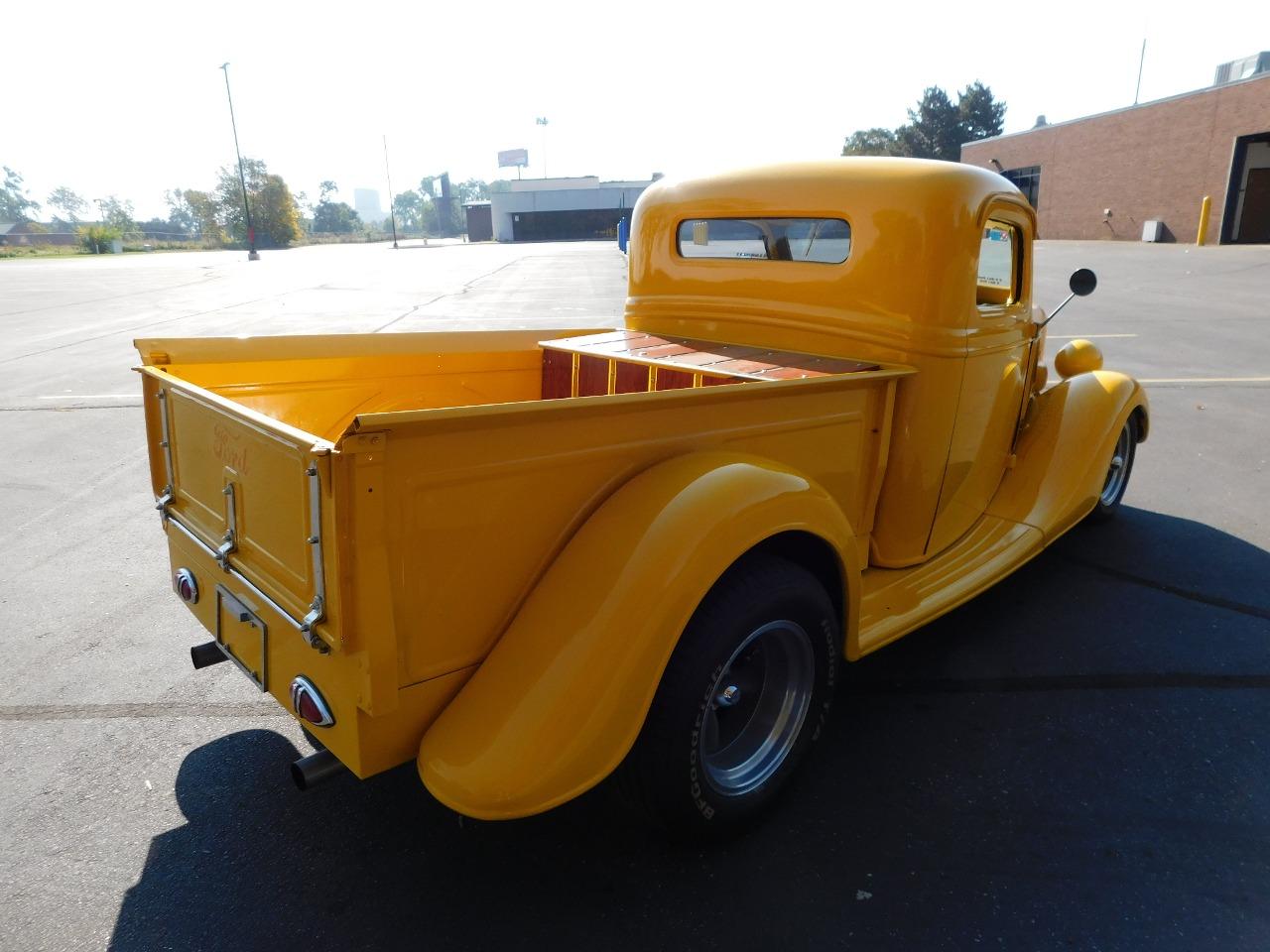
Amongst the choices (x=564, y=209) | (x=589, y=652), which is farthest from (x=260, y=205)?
(x=589, y=652)

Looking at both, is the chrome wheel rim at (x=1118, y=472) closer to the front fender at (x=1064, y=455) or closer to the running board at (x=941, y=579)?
the front fender at (x=1064, y=455)

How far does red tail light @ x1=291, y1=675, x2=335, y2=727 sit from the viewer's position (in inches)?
77.3

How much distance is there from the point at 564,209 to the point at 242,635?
65.7m

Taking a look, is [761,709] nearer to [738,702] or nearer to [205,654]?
[738,702]

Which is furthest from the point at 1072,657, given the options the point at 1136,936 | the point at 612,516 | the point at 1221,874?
A: the point at 612,516

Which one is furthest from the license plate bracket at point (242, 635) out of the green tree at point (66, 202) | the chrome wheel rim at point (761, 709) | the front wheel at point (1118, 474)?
the green tree at point (66, 202)

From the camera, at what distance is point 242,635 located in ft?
7.84

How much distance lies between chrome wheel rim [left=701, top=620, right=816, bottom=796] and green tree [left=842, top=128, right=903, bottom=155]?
65748 millimetres

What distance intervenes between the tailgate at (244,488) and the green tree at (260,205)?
70.1 metres

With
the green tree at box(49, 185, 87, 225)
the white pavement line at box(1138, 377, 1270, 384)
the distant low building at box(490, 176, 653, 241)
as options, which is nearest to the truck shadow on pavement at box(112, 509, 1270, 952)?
the white pavement line at box(1138, 377, 1270, 384)

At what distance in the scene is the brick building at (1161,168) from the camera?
25984 millimetres

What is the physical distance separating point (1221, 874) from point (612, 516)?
6.44ft

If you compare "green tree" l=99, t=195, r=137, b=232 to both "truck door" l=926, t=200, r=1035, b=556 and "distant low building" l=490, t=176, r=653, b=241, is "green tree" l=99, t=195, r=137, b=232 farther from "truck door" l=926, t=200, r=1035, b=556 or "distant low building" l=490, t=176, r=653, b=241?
"truck door" l=926, t=200, r=1035, b=556

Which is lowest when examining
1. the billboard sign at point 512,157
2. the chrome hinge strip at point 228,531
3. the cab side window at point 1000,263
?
the chrome hinge strip at point 228,531
